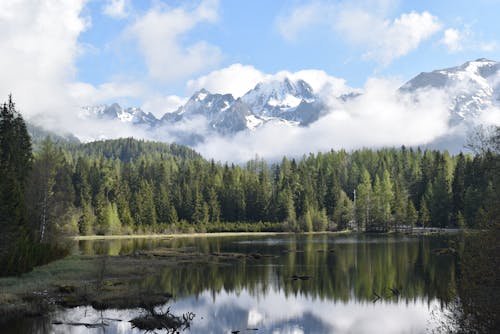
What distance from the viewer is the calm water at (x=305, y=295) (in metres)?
36.2

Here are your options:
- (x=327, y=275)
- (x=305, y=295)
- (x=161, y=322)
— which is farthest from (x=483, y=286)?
(x=327, y=275)

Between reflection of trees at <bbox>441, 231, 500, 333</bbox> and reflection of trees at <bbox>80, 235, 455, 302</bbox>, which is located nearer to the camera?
reflection of trees at <bbox>441, 231, 500, 333</bbox>

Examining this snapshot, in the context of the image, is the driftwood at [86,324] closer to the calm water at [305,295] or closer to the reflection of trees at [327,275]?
the calm water at [305,295]

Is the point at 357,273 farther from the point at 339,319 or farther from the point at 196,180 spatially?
the point at 196,180

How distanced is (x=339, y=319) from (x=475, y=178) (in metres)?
115

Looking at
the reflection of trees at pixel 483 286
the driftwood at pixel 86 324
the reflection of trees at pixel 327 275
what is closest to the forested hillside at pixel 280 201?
the reflection of trees at pixel 327 275

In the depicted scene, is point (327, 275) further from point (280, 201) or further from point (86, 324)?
point (280, 201)

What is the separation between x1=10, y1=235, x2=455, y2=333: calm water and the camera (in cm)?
3622

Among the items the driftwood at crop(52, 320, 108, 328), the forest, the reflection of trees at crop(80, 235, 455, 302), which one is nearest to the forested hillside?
the forest

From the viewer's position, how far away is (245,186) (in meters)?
191

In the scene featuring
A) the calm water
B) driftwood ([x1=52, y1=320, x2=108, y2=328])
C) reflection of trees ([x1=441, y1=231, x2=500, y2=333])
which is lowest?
the calm water

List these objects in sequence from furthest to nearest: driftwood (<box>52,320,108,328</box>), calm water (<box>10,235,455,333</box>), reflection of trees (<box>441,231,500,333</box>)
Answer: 1. calm water (<box>10,235,455,333</box>)
2. driftwood (<box>52,320,108,328</box>)
3. reflection of trees (<box>441,231,500,333</box>)

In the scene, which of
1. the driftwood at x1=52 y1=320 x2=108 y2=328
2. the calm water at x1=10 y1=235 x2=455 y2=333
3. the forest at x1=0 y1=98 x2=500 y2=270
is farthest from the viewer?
the forest at x1=0 y1=98 x2=500 y2=270

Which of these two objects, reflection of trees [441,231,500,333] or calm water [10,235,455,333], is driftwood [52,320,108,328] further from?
reflection of trees [441,231,500,333]
